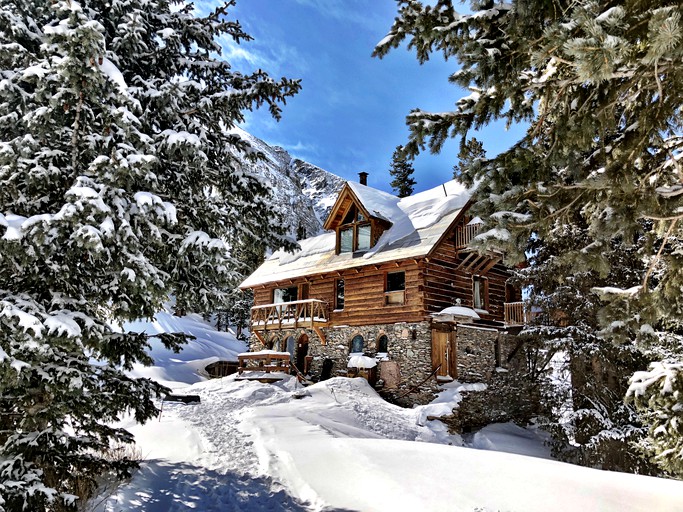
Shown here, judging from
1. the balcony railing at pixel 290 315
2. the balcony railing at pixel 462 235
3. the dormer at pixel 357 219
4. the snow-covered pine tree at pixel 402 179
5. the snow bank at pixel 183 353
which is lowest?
the snow bank at pixel 183 353

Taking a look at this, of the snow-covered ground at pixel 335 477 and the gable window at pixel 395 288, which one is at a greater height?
the gable window at pixel 395 288

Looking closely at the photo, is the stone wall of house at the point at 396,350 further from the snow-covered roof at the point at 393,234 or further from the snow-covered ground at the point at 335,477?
the snow-covered ground at the point at 335,477

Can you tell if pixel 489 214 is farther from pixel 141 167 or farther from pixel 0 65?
pixel 0 65

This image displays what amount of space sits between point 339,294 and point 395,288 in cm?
394

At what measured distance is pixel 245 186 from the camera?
351 inches

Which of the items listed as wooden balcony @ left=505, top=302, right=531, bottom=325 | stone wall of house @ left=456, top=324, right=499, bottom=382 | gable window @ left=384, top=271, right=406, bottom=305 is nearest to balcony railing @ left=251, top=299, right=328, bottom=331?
gable window @ left=384, top=271, right=406, bottom=305

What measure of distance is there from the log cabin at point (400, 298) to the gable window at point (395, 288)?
5 centimetres

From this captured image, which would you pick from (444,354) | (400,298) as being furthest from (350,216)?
(444,354)

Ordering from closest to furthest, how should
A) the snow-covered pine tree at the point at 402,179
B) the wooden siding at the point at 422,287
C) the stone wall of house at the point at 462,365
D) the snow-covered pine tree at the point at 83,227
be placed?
the snow-covered pine tree at the point at 83,227 < the stone wall of house at the point at 462,365 < the wooden siding at the point at 422,287 < the snow-covered pine tree at the point at 402,179

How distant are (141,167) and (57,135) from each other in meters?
1.85

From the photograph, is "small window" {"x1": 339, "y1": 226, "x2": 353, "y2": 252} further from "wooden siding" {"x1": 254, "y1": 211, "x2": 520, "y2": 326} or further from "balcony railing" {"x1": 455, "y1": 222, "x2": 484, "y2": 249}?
"balcony railing" {"x1": 455, "y1": 222, "x2": 484, "y2": 249}

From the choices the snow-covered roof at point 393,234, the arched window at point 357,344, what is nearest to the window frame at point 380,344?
the arched window at point 357,344

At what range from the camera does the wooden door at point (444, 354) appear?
20156 mm

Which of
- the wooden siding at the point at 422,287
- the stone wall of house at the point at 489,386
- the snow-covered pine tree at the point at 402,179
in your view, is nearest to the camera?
the stone wall of house at the point at 489,386
